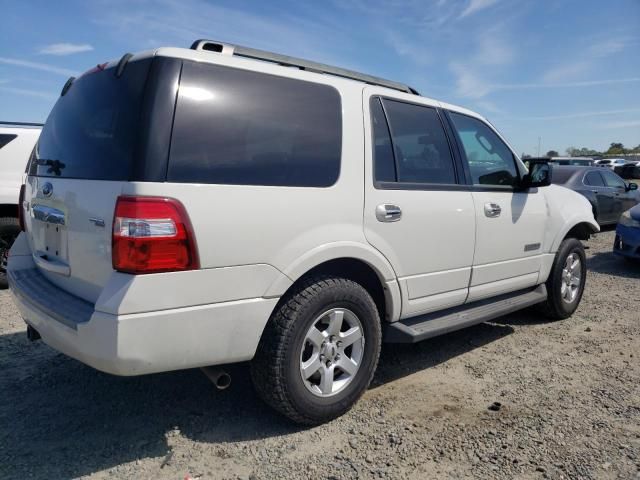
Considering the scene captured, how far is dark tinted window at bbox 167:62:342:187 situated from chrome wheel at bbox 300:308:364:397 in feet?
2.58

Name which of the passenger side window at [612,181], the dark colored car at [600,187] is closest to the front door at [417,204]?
the dark colored car at [600,187]

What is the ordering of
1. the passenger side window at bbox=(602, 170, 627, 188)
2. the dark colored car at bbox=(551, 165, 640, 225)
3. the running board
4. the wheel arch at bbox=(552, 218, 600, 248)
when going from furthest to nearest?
1. the passenger side window at bbox=(602, 170, 627, 188)
2. the dark colored car at bbox=(551, 165, 640, 225)
3. the wheel arch at bbox=(552, 218, 600, 248)
4. the running board

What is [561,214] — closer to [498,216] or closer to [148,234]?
[498,216]

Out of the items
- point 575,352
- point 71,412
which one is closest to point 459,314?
point 575,352

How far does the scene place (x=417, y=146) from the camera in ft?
11.6

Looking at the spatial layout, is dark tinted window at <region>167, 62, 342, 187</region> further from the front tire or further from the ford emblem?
the ford emblem

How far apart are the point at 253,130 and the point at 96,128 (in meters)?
0.81

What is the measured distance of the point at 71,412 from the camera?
3037 millimetres

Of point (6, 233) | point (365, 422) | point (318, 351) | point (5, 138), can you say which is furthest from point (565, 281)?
point (5, 138)

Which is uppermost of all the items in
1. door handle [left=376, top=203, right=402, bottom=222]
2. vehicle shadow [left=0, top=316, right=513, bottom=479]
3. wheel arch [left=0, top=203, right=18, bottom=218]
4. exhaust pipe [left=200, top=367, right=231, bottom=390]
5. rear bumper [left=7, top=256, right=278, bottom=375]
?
door handle [left=376, top=203, right=402, bottom=222]

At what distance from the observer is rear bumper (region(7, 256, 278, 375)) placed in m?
2.22

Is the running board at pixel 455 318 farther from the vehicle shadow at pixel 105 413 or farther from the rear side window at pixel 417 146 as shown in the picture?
the rear side window at pixel 417 146

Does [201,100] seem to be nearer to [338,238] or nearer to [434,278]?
[338,238]

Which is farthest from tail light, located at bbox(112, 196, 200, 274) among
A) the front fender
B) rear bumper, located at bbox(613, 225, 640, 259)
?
rear bumper, located at bbox(613, 225, 640, 259)
